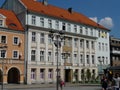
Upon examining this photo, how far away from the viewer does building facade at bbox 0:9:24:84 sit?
158 feet

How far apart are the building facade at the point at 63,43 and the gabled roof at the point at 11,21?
2.98 feet

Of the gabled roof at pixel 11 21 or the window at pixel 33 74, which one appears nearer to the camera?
the gabled roof at pixel 11 21

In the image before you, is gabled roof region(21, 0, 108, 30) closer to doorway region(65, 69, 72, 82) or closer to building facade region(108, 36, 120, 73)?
building facade region(108, 36, 120, 73)

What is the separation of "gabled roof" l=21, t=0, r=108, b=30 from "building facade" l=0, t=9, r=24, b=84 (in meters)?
4.66

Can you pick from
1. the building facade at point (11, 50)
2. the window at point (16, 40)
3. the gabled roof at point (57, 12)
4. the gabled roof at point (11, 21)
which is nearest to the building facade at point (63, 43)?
the gabled roof at point (57, 12)

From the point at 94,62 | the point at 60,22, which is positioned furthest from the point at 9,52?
the point at 94,62

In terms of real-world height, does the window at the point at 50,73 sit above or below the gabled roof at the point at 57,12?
below

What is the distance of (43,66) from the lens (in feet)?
178

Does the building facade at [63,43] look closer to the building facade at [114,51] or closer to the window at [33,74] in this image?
the window at [33,74]

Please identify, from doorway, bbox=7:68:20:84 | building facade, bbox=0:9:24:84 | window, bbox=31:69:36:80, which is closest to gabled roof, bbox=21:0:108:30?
building facade, bbox=0:9:24:84

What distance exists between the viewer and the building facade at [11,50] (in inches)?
1896

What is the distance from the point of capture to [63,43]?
59031mm

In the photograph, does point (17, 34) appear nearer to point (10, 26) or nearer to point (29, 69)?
point (10, 26)

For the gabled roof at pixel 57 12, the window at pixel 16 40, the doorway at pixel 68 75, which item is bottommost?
the doorway at pixel 68 75
